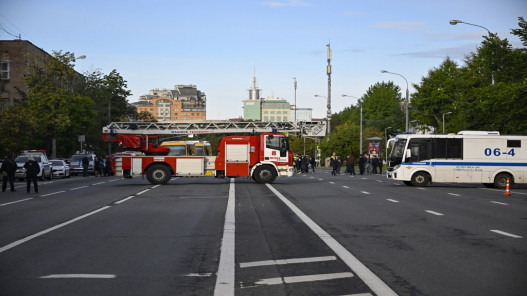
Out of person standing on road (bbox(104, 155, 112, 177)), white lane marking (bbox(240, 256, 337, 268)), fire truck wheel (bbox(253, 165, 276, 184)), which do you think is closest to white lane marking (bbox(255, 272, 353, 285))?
white lane marking (bbox(240, 256, 337, 268))

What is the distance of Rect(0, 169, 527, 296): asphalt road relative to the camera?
23.0ft

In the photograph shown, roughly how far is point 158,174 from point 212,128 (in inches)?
311

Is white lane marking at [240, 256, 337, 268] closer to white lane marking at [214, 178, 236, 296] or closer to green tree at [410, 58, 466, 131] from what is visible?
white lane marking at [214, 178, 236, 296]

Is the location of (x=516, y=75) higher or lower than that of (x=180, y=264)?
higher

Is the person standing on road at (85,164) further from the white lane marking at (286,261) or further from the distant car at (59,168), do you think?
the white lane marking at (286,261)

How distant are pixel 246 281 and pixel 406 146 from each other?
2541 cm

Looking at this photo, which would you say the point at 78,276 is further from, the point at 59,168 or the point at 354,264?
the point at 59,168

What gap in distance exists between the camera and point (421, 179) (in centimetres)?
3123

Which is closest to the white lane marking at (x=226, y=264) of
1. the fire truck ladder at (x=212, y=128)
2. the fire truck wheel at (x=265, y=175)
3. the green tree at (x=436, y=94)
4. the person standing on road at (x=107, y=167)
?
the fire truck wheel at (x=265, y=175)

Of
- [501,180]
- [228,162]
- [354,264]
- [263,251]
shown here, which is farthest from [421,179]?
[354,264]

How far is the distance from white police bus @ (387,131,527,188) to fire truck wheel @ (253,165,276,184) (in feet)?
20.6

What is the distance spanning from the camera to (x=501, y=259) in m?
8.84

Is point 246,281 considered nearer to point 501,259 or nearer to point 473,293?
point 473,293

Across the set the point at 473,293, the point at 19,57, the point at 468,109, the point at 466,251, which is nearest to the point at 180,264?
the point at 473,293
